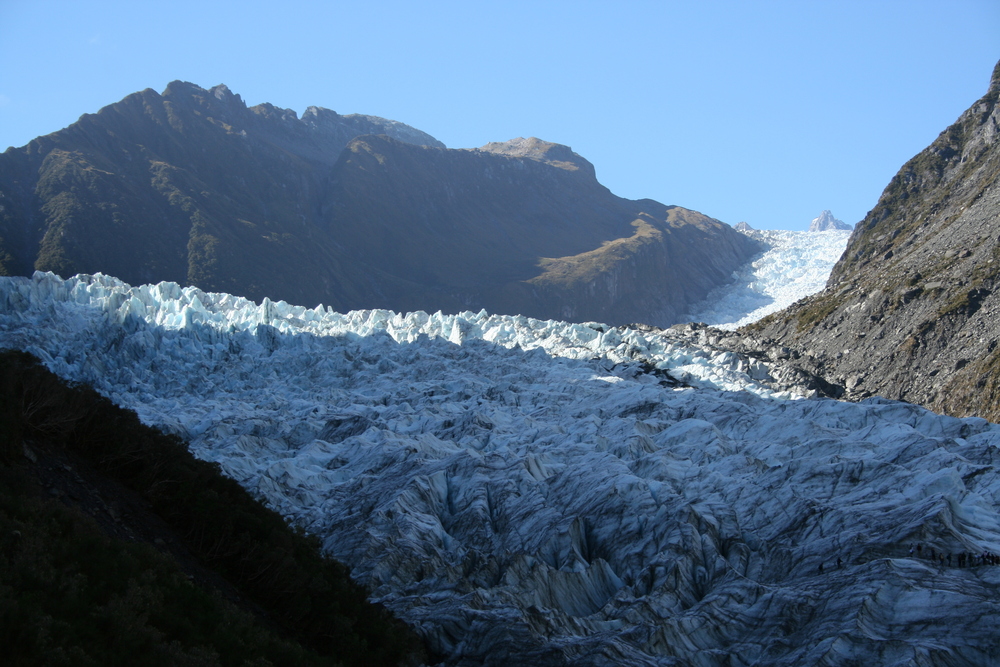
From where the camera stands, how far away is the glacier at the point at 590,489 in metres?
31.6

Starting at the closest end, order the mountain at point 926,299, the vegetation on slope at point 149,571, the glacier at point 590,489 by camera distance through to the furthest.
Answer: the vegetation on slope at point 149,571 < the glacier at point 590,489 < the mountain at point 926,299

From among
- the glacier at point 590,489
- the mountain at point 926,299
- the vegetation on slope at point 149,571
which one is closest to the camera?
the vegetation on slope at point 149,571

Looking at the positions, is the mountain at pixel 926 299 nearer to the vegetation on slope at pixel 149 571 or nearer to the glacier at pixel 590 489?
the glacier at pixel 590 489

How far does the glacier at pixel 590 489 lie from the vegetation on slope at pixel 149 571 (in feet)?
16.4

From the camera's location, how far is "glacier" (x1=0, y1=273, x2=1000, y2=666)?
3162 cm

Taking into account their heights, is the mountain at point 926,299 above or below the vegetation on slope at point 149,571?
above

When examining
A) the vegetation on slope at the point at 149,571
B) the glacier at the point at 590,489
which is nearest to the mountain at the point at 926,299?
the glacier at the point at 590,489

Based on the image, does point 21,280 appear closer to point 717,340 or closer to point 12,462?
point 12,462

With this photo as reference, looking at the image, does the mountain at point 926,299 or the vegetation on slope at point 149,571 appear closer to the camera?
the vegetation on slope at point 149,571

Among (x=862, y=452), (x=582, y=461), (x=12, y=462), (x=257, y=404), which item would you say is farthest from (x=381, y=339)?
(x=12, y=462)

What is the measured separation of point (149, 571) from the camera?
25000mm

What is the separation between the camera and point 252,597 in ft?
105

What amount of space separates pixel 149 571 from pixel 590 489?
26.0 meters

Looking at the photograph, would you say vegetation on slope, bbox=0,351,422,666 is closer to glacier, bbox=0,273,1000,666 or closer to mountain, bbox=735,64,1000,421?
glacier, bbox=0,273,1000,666
